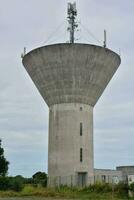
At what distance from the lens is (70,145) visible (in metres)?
40.9

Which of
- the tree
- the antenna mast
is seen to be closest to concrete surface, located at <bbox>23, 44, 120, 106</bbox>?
the antenna mast

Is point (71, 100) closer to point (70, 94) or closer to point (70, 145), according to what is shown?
point (70, 94)

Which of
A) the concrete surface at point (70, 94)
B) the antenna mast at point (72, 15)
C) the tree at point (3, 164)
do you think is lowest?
the tree at point (3, 164)

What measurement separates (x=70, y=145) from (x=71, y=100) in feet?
13.4

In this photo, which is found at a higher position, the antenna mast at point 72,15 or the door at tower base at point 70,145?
the antenna mast at point 72,15

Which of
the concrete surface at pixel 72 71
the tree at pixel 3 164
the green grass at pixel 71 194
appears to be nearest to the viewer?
the green grass at pixel 71 194

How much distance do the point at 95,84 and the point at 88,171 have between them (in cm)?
796

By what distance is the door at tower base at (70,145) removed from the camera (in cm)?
4075

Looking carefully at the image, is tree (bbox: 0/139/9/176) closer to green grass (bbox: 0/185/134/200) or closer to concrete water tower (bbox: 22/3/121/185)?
concrete water tower (bbox: 22/3/121/185)

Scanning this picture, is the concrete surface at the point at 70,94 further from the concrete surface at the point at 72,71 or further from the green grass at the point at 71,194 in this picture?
the green grass at the point at 71,194

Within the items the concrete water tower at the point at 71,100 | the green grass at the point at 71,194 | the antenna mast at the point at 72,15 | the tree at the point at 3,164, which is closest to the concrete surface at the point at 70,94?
the concrete water tower at the point at 71,100

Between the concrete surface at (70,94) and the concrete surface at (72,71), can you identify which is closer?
the concrete surface at (70,94)

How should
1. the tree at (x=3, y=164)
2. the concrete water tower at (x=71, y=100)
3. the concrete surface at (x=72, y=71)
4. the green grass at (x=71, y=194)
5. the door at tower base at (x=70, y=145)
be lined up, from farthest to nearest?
the tree at (x=3, y=164)
the concrete surface at (x=72, y=71)
the concrete water tower at (x=71, y=100)
the door at tower base at (x=70, y=145)
the green grass at (x=71, y=194)

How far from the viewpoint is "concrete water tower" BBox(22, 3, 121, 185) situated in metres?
40.9
